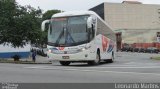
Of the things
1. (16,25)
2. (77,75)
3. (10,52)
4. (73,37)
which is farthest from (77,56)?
(10,52)

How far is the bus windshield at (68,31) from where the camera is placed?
89.2 ft

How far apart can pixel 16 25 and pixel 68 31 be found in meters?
26.1

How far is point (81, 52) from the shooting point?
27.2 metres

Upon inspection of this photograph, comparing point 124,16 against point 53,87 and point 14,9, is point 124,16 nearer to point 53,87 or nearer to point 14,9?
point 14,9

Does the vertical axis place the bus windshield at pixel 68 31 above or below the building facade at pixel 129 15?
below

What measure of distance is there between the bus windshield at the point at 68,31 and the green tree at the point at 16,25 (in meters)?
24.2

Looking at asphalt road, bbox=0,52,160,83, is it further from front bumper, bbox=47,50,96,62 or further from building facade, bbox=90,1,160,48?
building facade, bbox=90,1,160,48

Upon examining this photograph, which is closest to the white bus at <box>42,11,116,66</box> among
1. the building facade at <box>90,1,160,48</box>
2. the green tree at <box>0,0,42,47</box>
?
the green tree at <box>0,0,42,47</box>

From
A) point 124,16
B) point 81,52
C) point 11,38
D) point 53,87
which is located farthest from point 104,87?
point 124,16

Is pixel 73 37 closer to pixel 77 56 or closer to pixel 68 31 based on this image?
pixel 68 31

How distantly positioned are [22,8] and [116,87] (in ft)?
145

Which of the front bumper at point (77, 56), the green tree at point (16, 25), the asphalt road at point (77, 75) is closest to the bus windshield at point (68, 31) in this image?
the front bumper at point (77, 56)

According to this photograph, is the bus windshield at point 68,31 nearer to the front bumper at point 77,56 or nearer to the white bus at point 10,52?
the front bumper at point 77,56

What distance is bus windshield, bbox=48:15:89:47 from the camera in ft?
89.2
